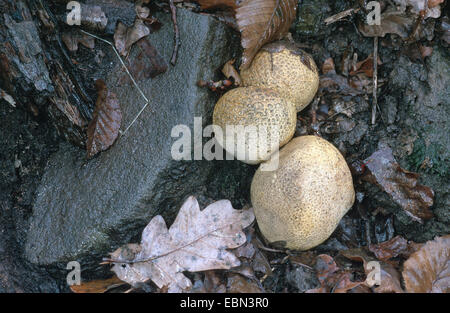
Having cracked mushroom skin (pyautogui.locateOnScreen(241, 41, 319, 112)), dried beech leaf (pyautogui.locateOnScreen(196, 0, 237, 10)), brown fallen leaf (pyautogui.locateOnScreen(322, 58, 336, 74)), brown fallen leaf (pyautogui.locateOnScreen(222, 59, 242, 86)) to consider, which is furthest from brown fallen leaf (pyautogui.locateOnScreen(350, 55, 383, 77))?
dried beech leaf (pyautogui.locateOnScreen(196, 0, 237, 10))

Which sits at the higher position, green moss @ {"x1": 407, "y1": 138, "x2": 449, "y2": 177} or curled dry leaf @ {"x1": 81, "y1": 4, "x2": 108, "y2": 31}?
curled dry leaf @ {"x1": 81, "y1": 4, "x2": 108, "y2": 31}

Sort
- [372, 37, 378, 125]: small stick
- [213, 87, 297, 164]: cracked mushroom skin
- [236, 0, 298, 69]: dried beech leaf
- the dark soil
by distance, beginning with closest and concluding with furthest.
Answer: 1. [213, 87, 297, 164]: cracked mushroom skin
2. [236, 0, 298, 69]: dried beech leaf
3. the dark soil
4. [372, 37, 378, 125]: small stick

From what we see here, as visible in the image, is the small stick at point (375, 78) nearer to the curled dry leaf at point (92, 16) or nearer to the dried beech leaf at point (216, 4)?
the dried beech leaf at point (216, 4)

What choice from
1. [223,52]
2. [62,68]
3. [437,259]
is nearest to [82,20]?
[62,68]

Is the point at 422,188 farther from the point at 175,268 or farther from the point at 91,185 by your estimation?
the point at 91,185

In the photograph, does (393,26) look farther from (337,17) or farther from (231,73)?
(231,73)

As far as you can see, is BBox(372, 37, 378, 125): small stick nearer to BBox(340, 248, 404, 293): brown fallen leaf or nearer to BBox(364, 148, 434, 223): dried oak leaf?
BBox(364, 148, 434, 223): dried oak leaf

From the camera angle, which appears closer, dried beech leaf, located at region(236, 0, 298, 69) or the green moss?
dried beech leaf, located at region(236, 0, 298, 69)

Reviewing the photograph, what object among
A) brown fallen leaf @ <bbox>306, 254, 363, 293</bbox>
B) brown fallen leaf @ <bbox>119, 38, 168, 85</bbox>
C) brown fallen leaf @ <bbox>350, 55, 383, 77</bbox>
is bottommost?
brown fallen leaf @ <bbox>306, 254, 363, 293</bbox>
